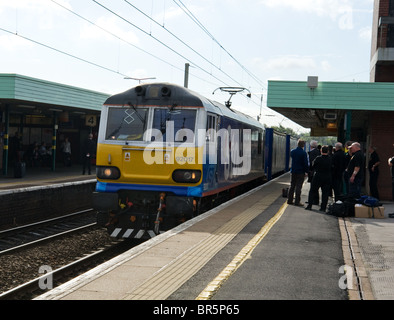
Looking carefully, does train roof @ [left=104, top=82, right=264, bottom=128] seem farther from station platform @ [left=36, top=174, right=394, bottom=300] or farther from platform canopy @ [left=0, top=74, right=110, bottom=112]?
platform canopy @ [left=0, top=74, right=110, bottom=112]

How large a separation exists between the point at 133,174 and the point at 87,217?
5861mm

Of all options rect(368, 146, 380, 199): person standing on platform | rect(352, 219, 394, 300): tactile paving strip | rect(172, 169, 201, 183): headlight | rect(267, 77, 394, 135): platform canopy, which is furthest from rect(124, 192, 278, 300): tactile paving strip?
rect(267, 77, 394, 135): platform canopy

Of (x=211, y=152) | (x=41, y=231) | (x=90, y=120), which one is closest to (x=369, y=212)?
(x=211, y=152)

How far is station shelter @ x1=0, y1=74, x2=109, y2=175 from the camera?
72.6 ft

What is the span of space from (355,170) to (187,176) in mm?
4044

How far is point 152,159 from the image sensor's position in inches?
420

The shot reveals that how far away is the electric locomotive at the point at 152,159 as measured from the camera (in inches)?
416

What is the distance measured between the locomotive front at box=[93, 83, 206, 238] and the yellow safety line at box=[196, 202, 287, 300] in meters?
1.58

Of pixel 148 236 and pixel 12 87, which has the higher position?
pixel 12 87

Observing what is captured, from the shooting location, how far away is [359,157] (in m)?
12.4

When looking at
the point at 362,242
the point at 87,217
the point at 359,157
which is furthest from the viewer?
the point at 87,217

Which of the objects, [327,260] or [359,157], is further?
[359,157]

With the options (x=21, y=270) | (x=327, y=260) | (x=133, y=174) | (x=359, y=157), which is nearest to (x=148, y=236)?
(x=133, y=174)
